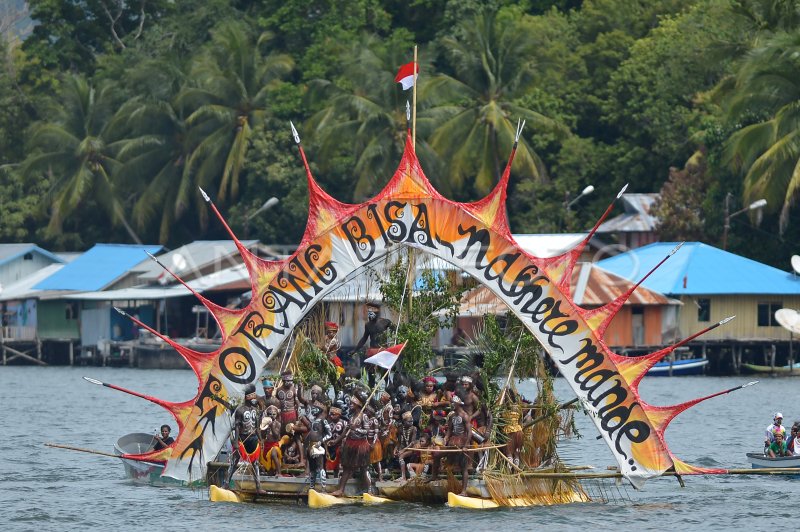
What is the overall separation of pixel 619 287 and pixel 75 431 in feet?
93.6

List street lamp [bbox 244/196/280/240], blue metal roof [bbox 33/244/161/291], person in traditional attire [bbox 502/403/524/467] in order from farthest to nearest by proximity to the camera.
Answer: blue metal roof [bbox 33/244/161/291], street lamp [bbox 244/196/280/240], person in traditional attire [bbox 502/403/524/467]

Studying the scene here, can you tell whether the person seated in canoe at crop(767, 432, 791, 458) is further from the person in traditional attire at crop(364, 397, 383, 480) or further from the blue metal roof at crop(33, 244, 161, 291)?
the blue metal roof at crop(33, 244, 161, 291)

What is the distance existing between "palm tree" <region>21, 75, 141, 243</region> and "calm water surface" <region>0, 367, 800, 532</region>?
36305 mm

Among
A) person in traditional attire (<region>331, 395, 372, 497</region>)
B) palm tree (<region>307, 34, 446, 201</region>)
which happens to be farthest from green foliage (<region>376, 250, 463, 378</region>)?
palm tree (<region>307, 34, 446, 201</region>)

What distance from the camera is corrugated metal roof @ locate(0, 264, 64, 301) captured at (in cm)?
8938

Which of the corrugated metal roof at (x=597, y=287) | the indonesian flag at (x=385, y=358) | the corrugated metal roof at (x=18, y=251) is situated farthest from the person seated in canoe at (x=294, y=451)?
the corrugated metal roof at (x=18, y=251)

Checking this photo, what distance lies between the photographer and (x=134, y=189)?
322ft

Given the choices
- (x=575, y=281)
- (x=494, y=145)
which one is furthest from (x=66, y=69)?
(x=575, y=281)

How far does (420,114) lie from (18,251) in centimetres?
2537

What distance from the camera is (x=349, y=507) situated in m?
30.4

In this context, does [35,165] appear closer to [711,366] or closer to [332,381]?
[711,366]

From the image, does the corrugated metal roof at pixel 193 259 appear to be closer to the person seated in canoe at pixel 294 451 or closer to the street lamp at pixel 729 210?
the street lamp at pixel 729 210

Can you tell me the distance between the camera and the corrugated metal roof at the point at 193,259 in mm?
84438

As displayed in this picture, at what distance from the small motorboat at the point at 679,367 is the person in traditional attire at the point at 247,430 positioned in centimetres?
4417
